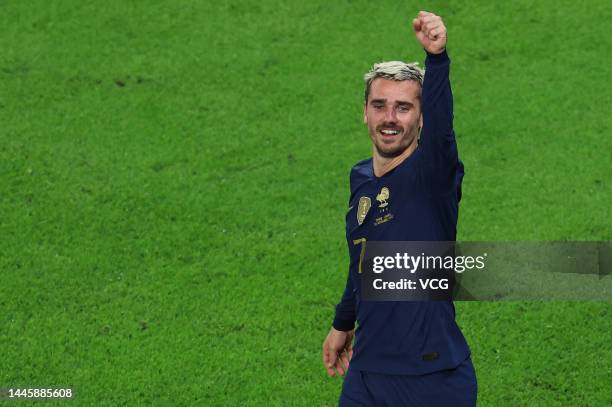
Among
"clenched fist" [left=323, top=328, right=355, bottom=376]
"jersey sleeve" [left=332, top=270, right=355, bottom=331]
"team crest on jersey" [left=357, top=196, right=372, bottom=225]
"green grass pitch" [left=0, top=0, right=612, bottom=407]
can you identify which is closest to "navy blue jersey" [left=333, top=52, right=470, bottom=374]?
"team crest on jersey" [left=357, top=196, right=372, bottom=225]

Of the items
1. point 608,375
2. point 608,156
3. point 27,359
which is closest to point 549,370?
point 608,375

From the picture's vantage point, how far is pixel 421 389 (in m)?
4.36

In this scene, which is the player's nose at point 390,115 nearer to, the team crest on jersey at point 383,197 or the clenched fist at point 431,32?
the team crest on jersey at point 383,197

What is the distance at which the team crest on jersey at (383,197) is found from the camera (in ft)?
14.6

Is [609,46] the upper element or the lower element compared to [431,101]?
upper

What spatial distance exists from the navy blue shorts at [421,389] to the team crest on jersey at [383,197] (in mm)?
794

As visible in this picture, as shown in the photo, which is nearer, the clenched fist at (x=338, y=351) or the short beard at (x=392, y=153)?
the short beard at (x=392, y=153)

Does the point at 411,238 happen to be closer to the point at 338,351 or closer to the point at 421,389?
the point at 421,389

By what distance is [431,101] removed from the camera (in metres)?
3.93

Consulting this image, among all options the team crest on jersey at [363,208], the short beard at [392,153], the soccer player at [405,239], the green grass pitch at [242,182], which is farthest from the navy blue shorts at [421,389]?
the green grass pitch at [242,182]

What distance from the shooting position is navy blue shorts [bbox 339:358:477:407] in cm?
436

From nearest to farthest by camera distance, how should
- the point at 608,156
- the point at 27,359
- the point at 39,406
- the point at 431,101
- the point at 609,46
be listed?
the point at 431,101 < the point at 39,406 < the point at 27,359 < the point at 608,156 < the point at 609,46

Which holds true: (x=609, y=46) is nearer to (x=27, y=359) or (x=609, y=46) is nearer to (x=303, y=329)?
(x=303, y=329)

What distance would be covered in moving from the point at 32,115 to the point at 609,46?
21.5 feet
